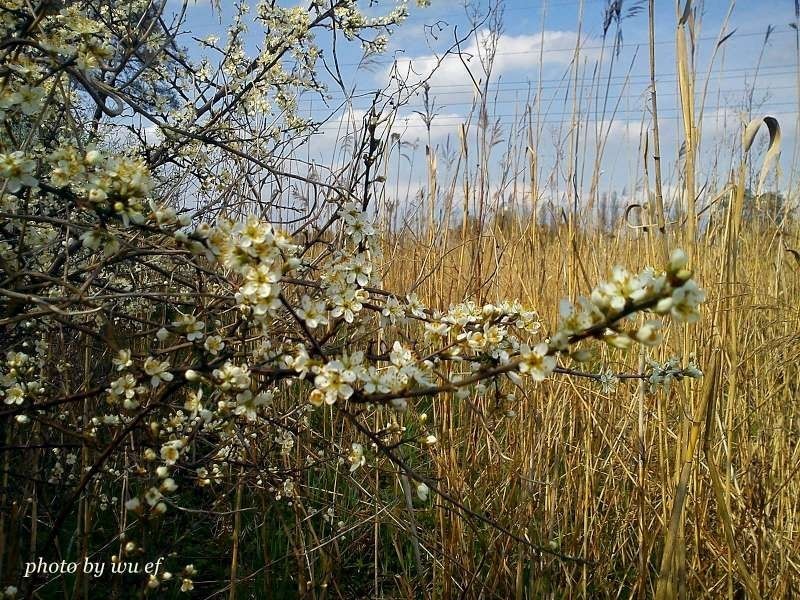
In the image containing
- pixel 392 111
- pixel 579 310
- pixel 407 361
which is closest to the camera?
pixel 579 310

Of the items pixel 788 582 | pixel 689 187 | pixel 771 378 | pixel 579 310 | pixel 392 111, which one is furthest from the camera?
pixel 771 378

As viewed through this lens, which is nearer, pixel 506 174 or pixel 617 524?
pixel 617 524

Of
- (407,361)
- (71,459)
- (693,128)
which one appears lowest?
(71,459)

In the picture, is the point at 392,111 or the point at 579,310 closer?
the point at 579,310

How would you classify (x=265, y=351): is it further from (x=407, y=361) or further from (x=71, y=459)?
(x=71, y=459)

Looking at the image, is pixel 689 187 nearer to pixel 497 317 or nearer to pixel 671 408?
pixel 497 317

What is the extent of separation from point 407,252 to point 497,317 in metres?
1.87

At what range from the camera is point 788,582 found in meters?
1.38

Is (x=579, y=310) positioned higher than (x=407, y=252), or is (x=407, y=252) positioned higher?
(x=407, y=252)

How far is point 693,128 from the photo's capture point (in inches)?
49.3

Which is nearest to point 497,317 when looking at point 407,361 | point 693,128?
point 407,361

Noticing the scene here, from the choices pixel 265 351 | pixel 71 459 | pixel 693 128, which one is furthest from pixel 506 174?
pixel 71 459

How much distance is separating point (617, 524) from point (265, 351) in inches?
47.0

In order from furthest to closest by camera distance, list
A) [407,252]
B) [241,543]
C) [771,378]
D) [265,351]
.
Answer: [407,252] < [771,378] < [241,543] < [265,351]
